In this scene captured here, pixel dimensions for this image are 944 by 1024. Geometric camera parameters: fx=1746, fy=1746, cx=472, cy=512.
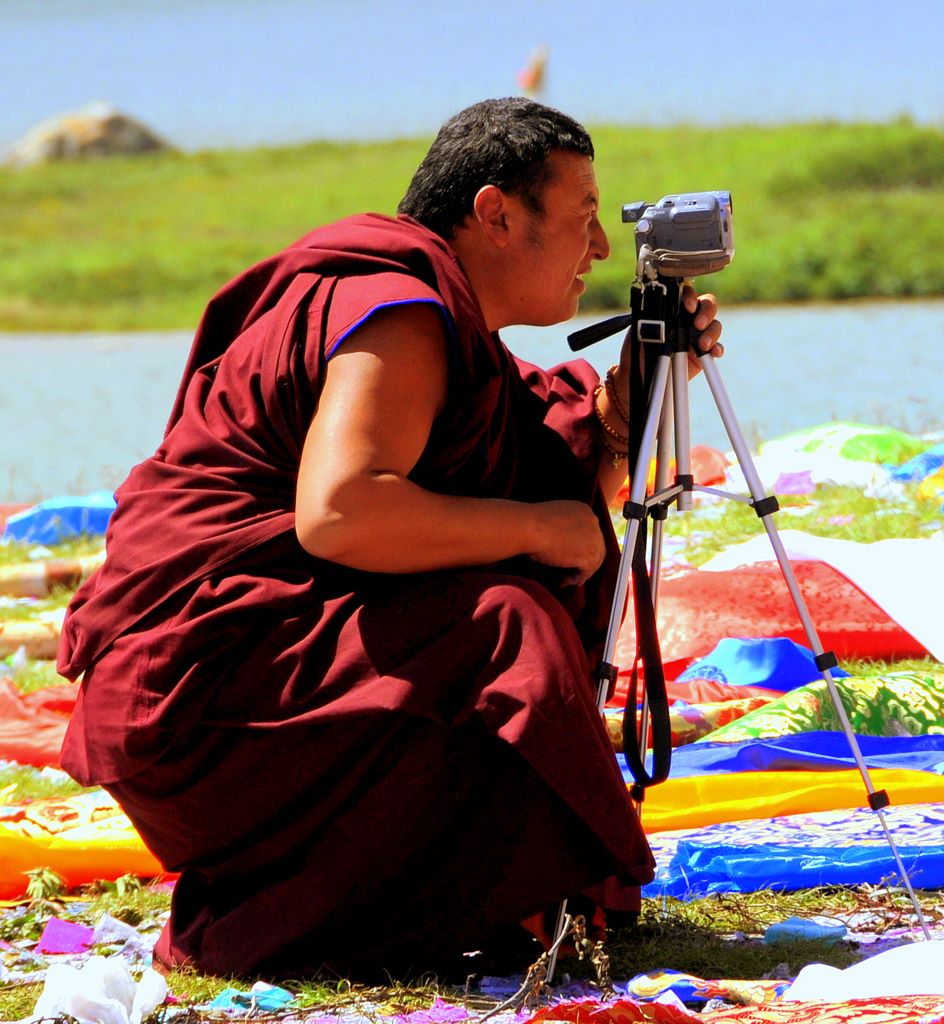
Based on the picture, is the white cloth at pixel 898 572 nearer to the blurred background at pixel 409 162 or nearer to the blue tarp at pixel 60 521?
the blue tarp at pixel 60 521

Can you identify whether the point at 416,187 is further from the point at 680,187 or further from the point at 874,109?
the point at 874,109

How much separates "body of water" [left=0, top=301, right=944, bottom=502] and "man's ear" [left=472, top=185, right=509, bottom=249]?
5004mm

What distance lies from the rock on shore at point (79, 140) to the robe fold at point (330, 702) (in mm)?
30965

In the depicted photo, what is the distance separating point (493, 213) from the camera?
2916 millimetres

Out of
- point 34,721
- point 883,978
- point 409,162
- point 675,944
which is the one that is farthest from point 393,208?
point 883,978

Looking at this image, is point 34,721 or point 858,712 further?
point 34,721

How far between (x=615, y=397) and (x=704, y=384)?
442 inches

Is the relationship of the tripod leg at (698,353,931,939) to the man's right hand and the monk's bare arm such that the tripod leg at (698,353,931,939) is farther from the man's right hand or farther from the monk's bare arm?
the monk's bare arm

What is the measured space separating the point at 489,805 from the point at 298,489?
0.57 metres

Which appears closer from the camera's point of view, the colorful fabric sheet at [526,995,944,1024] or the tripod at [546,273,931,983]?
the colorful fabric sheet at [526,995,944,1024]

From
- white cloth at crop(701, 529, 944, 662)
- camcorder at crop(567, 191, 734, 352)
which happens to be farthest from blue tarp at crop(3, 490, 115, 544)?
camcorder at crop(567, 191, 734, 352)

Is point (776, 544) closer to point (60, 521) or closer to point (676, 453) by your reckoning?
point (676, 453)

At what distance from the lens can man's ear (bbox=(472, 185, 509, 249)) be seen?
2898 mm

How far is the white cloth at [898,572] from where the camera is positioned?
454 cm
